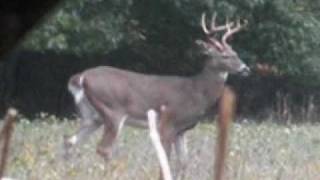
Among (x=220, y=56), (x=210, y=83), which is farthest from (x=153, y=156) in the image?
(x=220, y=56)

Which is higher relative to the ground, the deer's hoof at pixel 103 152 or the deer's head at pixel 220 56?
the deer's head at pixel 220 56

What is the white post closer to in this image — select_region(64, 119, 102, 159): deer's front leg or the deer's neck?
select_region(64, 119, 102, 159): deer's front leg

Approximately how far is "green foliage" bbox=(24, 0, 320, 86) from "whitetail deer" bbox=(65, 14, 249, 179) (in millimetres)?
8520

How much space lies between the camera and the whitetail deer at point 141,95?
16688 mm

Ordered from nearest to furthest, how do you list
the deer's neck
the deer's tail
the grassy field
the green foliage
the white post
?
the white post → the grassy field → the deer's tail → the deer's neck → the green foliage

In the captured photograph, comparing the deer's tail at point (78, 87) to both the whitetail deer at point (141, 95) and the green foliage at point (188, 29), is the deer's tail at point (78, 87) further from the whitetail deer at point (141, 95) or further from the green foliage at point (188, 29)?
the green foliage at point (188, 29)

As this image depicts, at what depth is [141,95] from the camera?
56.9 ft

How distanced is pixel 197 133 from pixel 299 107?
38.0ft

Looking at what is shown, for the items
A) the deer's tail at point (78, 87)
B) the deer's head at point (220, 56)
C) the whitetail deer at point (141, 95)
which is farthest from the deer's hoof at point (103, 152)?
the deer's head at point (220, 56)

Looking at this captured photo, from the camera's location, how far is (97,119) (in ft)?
56.3

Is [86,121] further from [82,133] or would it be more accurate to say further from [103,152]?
[103,152]

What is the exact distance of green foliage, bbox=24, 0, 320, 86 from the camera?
87.9 ft

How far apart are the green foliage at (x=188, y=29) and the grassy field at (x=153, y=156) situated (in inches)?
206

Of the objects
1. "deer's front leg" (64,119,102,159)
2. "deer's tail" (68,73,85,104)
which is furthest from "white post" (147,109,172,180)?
"deer's tail" (68,73,85,104)
